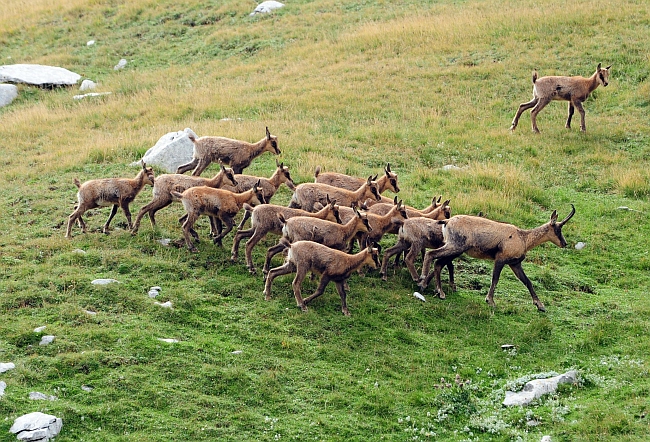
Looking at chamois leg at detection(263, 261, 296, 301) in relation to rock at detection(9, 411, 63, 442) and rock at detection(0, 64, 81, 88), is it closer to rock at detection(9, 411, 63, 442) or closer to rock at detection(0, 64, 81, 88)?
rock at detection(9, 411, 63, 442)

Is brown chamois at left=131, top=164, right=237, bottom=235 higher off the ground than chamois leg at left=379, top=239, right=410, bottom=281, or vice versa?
brown chamois at left=131, top=164, right=237, bottom=235

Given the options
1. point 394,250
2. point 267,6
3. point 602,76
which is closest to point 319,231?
point 394,250

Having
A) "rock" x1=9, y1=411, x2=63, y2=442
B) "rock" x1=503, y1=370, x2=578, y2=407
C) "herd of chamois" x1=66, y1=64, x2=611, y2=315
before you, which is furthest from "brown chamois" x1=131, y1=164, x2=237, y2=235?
"rock" x1=503, y1=370, x2=578, y2=407

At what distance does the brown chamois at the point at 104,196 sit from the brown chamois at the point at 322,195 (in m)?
3.43

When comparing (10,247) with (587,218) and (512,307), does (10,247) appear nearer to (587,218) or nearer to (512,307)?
(512,307)

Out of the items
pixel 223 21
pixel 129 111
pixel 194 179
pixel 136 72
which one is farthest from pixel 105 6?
pixel 194 179

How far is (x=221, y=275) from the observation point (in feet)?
49.2

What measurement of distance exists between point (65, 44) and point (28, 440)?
30716mm

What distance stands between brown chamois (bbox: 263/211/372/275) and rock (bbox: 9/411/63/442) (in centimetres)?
548

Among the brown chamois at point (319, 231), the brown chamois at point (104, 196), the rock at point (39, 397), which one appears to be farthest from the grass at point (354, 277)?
the brown chamois at point (319, 231)

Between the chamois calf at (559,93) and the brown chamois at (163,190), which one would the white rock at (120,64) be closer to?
the chamois calf at (559,93)

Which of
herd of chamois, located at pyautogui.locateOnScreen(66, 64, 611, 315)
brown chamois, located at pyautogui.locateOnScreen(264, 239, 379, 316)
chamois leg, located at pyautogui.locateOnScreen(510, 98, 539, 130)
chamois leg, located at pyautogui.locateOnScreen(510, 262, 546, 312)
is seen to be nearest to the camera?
brown chamois, located at pyautogui.locateOnScreen(264, 239, 379, 316)

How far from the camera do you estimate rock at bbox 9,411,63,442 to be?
1013 centimetres

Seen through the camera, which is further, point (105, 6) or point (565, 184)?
point (105, 6)
